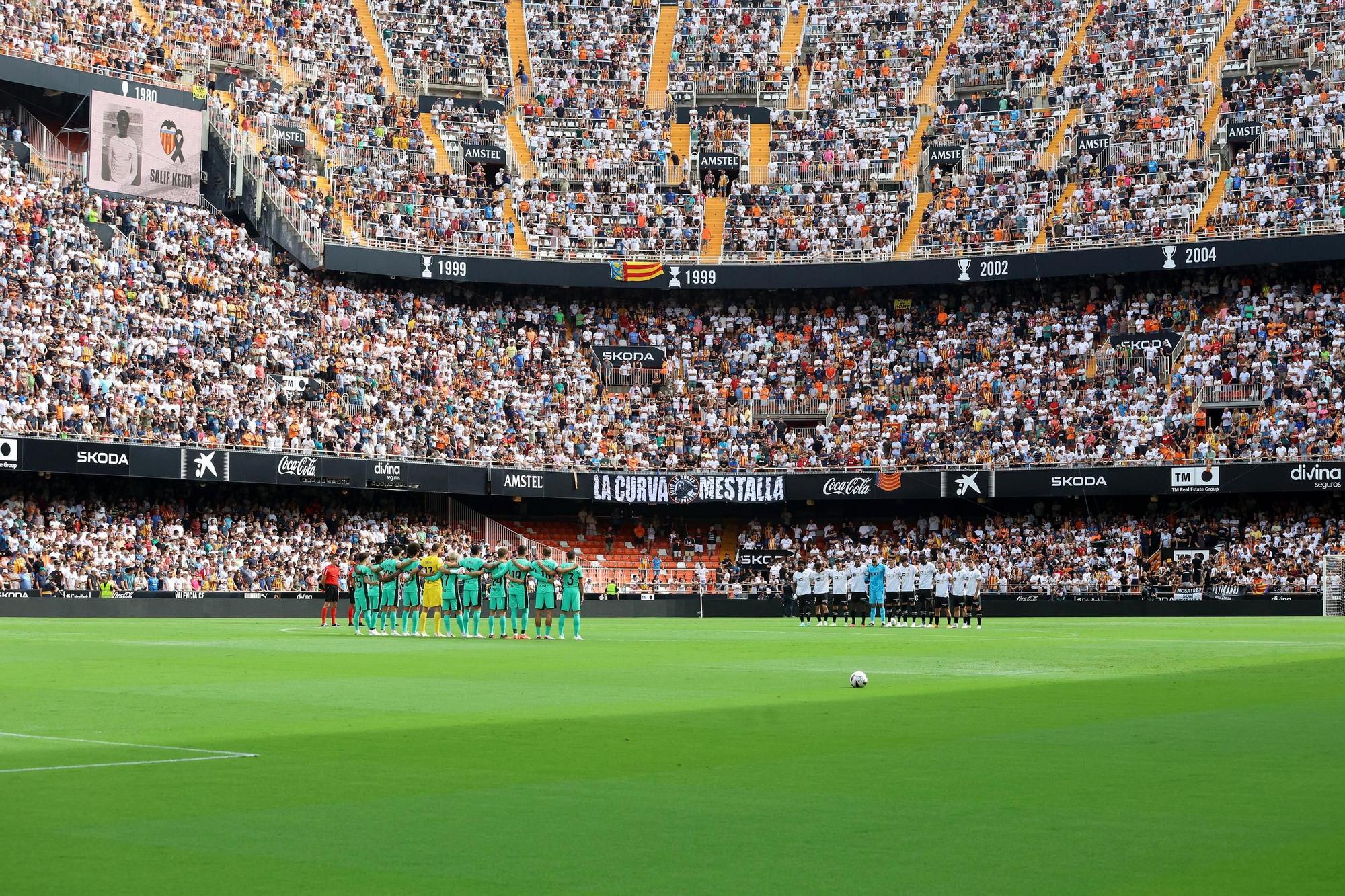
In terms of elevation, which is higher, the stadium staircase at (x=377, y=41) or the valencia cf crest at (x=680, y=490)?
the stadium staircase at (x=377, y=41)

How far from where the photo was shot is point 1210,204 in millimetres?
59750

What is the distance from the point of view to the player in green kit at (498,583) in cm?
3050

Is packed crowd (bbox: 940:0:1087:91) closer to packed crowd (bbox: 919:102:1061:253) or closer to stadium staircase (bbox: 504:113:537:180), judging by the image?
packed crowd (bbox: 919:102:1061:253)

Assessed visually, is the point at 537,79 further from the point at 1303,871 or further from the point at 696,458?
the point at 1303,871

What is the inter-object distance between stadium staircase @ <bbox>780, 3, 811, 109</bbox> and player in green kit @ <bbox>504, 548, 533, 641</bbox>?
38.9 metres

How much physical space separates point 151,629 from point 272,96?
3164 cm

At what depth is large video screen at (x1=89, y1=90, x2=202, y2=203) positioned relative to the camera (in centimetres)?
5550

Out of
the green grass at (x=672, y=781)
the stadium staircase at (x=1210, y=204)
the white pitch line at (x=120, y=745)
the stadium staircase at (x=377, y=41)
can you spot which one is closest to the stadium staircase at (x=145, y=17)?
the stadium staircase at (x=377, y=41)

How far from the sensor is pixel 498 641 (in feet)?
97.7

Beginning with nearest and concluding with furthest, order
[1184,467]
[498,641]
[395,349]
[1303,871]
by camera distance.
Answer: [1303,871] → [498,641] → [1184,467] → [395,349]

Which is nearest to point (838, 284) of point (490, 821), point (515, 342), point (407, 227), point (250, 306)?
point (515, 342)

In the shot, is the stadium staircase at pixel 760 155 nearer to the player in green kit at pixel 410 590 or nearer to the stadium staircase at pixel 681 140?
the stadium staircase at pixel 681 140

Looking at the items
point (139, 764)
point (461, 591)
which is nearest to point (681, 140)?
point (461, 591)

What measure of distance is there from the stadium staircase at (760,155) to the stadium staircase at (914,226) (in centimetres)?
632
